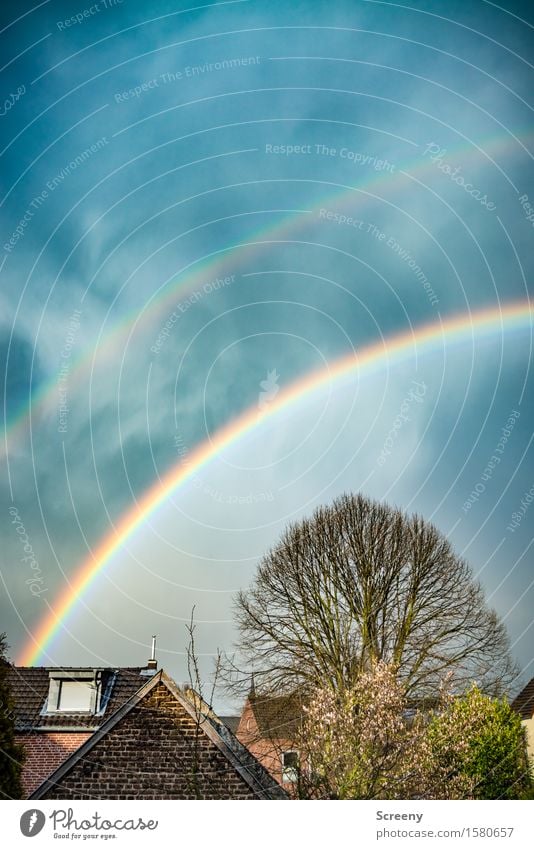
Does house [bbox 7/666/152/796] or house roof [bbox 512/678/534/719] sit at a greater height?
house roof [bbox 512/678/534/719]

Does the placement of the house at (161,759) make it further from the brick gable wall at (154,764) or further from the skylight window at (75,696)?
the skylight window at (75,696)

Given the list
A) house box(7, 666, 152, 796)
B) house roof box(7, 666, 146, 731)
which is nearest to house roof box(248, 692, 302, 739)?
house box(7, 666, 152, 796)

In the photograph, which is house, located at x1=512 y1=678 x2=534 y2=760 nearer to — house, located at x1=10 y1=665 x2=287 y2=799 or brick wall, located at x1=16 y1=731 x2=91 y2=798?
brick wall, located at x1=16 y1=731 x2=91 y2=798

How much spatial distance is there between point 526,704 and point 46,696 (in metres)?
22.4

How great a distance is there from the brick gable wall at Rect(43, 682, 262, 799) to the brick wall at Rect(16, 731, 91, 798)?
8472mm

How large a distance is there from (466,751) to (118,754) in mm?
11504

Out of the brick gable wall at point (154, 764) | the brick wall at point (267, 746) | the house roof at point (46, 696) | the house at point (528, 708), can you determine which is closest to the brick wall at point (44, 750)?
the house roof at point (46, 696)

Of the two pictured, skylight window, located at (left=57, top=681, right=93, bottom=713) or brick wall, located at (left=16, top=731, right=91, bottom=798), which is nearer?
brick wall, located at (left=16, top=731, right=91, bottom=798)

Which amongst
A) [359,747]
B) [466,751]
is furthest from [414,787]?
[466,751]

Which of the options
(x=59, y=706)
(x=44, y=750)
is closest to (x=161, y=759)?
(x=44, y=750)

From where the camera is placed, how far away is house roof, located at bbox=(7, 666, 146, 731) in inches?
774
